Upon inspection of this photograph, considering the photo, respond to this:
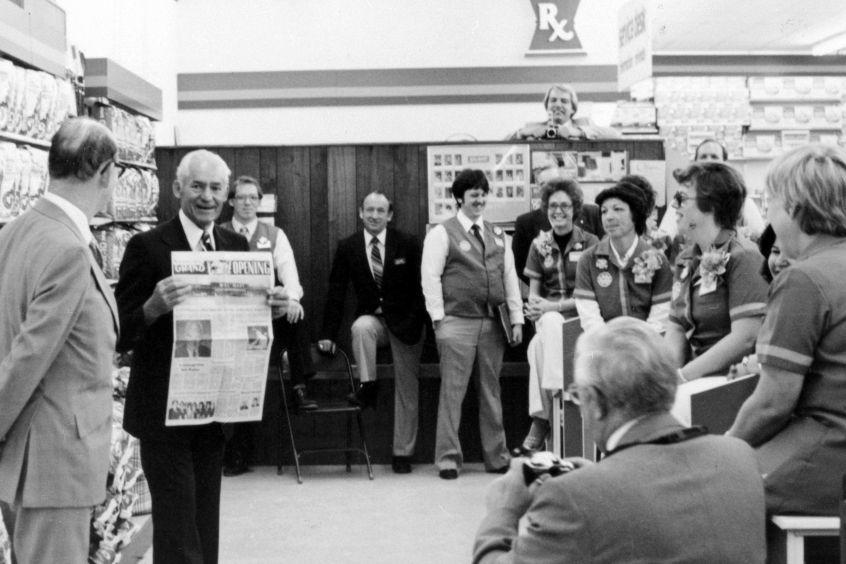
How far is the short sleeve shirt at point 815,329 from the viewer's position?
242 cm

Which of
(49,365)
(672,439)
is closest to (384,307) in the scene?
(49,365)

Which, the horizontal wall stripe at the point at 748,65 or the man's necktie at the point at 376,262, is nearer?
the man's necktie at the point at 376,262

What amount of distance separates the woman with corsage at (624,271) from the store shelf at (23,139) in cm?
267

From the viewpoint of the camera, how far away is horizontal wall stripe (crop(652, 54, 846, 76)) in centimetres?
1360

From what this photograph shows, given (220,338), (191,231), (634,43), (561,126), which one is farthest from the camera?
(634,43)

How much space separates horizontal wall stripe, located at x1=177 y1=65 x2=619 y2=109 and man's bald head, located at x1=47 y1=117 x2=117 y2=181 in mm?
8061

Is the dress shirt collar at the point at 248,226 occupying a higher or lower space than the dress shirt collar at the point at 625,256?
higher

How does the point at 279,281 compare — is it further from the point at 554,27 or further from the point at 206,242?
the point at 554,27

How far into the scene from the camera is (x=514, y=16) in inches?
409

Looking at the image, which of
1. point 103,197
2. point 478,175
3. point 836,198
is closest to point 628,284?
point 478,175

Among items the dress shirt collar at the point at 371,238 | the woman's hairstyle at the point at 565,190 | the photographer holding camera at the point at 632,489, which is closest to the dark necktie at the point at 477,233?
the woman's hairstyle at the point at 565,190

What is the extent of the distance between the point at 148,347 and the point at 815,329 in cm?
200

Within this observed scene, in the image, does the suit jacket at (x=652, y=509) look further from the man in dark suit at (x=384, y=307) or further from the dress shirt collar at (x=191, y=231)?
the man in dark suit at (x=384, y=307)

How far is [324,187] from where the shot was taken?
7375 millimetres
